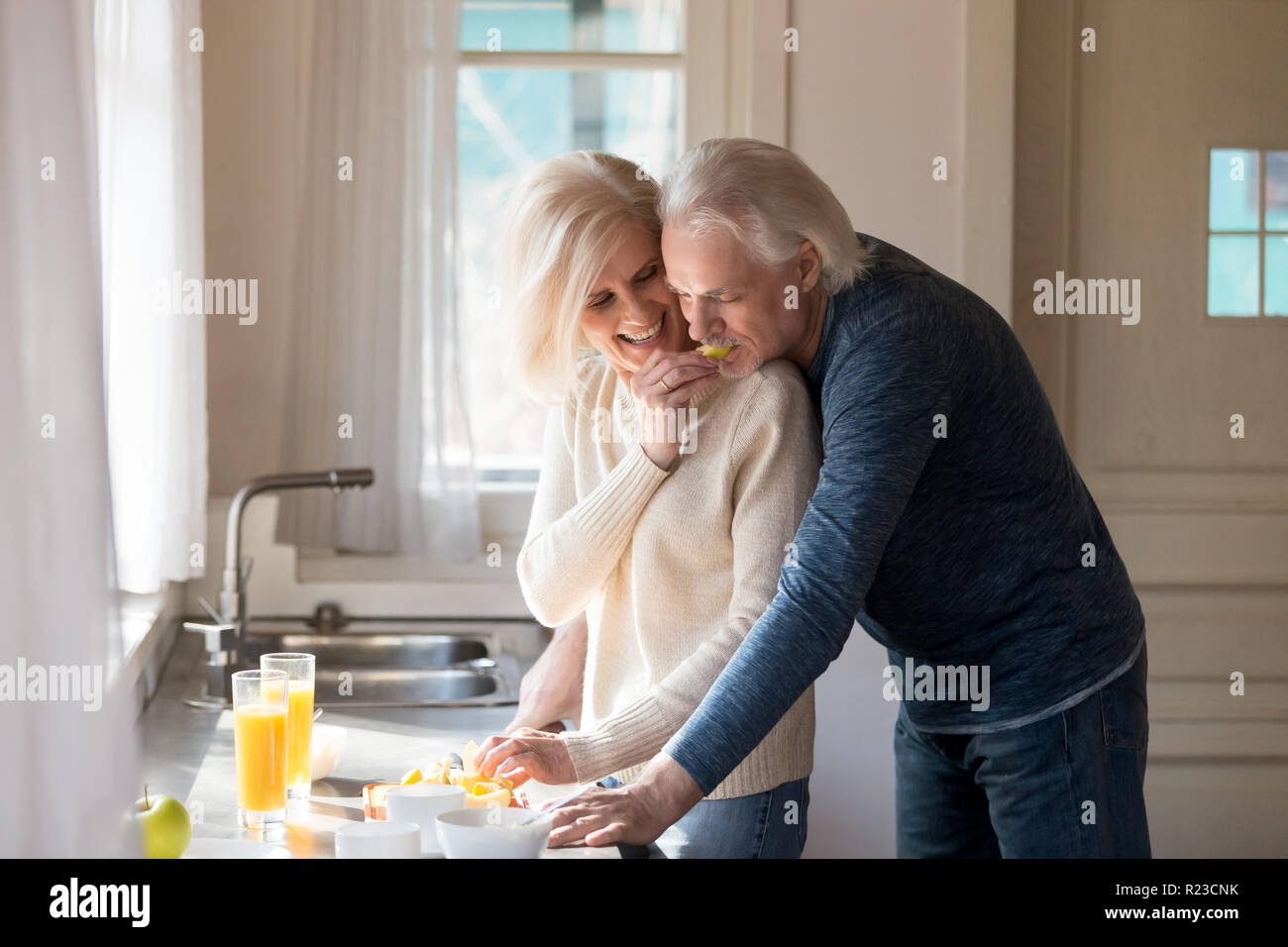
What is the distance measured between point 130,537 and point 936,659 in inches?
47.4

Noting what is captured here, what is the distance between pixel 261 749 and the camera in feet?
4.25

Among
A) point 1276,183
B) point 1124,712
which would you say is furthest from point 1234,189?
point 1124,712

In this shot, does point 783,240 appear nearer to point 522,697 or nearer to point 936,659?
point 936,659

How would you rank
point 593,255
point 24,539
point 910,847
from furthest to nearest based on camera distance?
point 910,847 → point 593,255 → point 24,539

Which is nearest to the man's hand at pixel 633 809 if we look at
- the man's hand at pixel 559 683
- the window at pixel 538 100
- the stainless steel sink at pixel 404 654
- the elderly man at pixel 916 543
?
the elderly man at pixel 916 543

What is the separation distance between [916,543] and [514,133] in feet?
5.77

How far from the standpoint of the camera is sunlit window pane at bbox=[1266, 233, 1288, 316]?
2.66 meters

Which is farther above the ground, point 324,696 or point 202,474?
point 202,474

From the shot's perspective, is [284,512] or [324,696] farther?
[284,512]

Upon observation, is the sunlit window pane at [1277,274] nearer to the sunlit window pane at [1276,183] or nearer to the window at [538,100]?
the sunlit window pane at [1276,183]

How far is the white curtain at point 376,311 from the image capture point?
259 cm

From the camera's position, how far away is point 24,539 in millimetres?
832

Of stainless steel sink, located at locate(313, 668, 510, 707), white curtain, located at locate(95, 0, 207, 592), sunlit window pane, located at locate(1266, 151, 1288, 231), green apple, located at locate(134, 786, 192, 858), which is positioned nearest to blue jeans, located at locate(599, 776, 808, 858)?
green apple, located at locate(134, 786, 192, 858)
